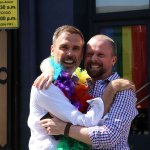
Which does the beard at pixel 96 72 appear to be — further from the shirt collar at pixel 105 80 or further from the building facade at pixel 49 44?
the building facade at pixel 49 44

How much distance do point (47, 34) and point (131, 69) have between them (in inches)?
44.2

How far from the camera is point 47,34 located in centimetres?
513

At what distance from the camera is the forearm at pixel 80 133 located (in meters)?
2.51

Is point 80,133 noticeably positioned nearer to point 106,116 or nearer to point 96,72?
point 106,116

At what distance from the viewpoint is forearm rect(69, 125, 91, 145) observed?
98.7 inches

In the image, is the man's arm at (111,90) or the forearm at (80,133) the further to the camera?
the man's arm at (111,90)

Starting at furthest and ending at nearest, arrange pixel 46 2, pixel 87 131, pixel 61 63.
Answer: pixel 46 2, pixel 61 63, pixel 87 131

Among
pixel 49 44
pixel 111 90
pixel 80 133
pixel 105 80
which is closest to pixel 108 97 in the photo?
pixel 111 90

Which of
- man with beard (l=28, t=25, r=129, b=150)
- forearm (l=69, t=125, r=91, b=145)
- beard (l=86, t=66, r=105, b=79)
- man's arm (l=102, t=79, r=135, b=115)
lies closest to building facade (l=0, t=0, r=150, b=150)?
beard (l=86, t=66, r=105, b=79)

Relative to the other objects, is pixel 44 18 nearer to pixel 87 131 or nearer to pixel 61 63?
pixel 61 63

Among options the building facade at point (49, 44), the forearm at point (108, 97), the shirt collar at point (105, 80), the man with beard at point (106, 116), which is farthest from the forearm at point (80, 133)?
the building facade at point (49, 44)

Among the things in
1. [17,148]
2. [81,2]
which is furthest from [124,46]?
[17,148]

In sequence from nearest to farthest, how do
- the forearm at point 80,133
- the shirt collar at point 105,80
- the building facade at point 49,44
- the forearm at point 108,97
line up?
the forearm at point 80,133 < the forearm at point 108,97 < the shirt collar at point 105,80 < the building facade at point 49,44

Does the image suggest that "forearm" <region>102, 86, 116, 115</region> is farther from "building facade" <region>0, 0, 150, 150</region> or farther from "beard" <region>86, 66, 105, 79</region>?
"building facade" <region>0, 0, 150, 150</region>
